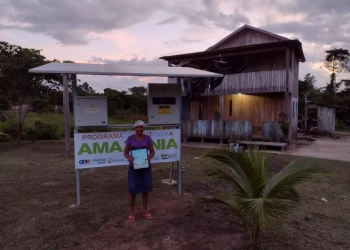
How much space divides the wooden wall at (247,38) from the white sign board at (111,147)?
13.3 m

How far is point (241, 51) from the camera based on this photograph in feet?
46.9

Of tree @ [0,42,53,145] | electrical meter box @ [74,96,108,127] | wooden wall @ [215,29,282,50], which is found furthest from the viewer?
wooden wall @ [215,29,282,50]

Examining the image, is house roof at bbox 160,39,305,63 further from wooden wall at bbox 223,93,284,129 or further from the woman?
the woman

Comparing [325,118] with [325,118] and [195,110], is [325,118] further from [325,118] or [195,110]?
[195,110]

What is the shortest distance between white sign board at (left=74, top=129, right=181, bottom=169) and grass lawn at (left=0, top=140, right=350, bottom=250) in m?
0.75

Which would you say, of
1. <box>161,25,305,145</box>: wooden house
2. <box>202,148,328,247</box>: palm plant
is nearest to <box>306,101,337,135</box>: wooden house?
<box>161,25,305,145</box>: wooden house

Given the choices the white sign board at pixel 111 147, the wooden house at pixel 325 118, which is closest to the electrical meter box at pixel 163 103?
the white sign board at pixel 111 147

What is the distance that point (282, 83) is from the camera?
13078 mm

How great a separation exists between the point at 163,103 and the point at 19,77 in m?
9.65

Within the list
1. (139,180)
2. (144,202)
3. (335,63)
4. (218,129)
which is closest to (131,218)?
(144,202)

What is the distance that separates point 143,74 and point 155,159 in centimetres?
161

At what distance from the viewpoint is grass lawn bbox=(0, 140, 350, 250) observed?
3584 millimetres

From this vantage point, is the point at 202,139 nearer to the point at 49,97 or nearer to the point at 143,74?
the point at 49,97

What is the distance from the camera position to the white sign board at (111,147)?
15.5 ft
